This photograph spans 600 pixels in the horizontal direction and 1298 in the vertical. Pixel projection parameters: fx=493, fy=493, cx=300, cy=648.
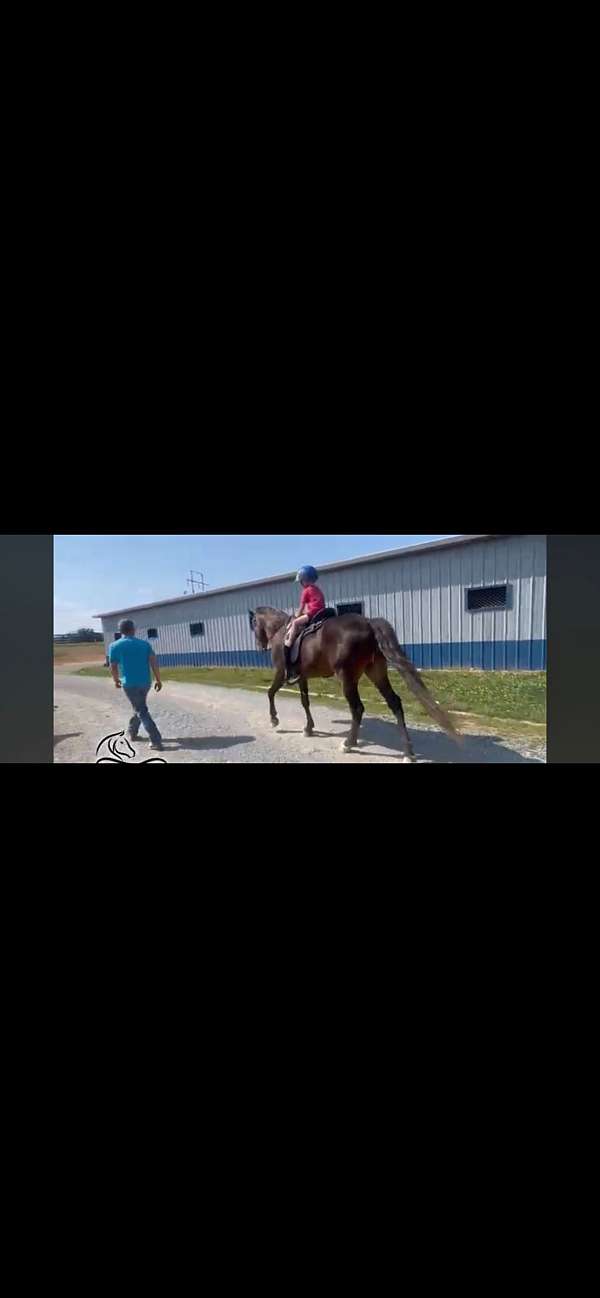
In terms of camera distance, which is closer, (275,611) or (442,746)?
(442,746)

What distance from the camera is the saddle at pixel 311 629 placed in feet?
8.43

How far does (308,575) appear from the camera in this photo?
8.23 ft

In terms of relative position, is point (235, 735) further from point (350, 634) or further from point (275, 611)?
point (350, 634)

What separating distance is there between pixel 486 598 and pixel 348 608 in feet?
2.29

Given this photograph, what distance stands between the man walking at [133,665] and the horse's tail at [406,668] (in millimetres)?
1193

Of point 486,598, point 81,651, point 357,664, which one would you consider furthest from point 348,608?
point 81,651

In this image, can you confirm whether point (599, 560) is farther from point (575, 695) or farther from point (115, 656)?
point (115, 656)

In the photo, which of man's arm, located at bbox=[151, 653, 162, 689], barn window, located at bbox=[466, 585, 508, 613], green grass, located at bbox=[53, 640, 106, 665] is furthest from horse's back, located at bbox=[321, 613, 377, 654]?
green grass, located at bbox=[53, 640, 106, 665]

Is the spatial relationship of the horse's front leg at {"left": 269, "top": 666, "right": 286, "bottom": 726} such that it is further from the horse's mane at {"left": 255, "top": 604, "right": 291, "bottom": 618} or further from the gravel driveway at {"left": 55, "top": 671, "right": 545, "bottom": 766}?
the horse's mane at {"left": 255, "top": 604, "right": 291, "bottom": 618}

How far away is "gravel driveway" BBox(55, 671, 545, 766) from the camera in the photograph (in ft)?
8.01

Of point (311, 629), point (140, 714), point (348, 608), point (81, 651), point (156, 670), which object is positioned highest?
point (348, 608)

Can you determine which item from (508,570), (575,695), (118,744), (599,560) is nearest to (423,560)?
(508,570)

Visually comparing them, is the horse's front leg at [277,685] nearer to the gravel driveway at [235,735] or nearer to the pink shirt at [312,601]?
the gravel driveway at [235,735]

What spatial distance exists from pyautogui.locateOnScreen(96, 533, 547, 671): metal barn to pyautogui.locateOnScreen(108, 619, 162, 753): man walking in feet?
0.16
